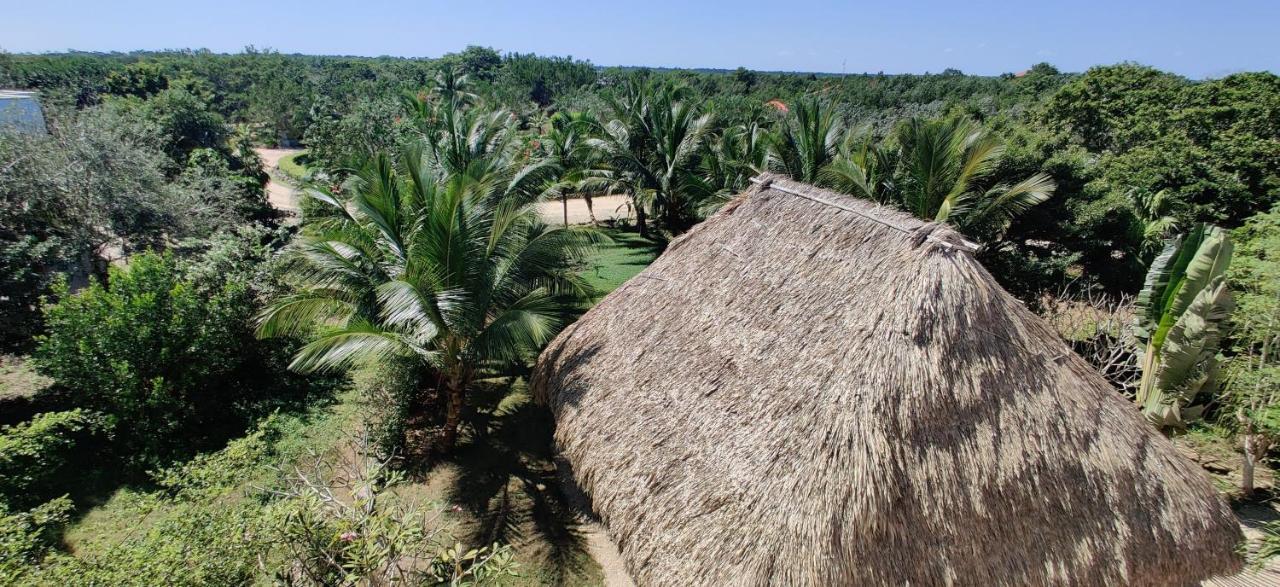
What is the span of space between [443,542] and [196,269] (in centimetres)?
667

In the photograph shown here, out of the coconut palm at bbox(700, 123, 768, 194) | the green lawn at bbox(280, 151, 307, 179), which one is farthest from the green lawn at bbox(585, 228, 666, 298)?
the green lawn at bbox(280, 151, 307, 179)

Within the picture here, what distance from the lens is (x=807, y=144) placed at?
1288 centimetres

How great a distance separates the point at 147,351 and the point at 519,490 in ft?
18.7

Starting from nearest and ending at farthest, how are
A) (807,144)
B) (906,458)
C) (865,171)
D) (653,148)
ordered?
(906,458), (865,171), (807,144), (653,148)

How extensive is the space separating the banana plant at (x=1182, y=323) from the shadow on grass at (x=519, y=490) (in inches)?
280

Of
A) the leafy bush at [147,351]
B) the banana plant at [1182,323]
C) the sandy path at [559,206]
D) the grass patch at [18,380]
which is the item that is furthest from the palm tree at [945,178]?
the grass patch at [18,380]

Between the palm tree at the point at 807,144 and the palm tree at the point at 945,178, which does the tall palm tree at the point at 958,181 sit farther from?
the palm tree at the point at 807,144

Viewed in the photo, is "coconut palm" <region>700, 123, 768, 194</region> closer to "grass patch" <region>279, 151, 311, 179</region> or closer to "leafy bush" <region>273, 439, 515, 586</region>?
"leafy bush" <region>273, 439, 515, 586</region>

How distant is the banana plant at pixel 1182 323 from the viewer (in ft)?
20.6

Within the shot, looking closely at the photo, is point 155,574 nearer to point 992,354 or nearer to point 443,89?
point 992,354

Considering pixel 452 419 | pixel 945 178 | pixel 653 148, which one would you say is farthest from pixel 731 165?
pixel 452 419

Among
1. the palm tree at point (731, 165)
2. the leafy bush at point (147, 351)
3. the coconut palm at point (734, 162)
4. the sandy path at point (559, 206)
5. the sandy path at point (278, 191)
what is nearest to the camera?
the leafy bush at point (147, 351)

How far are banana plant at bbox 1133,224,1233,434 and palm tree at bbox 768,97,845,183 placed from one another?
21.5 feet

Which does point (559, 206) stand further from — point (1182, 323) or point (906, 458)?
Answer: point (906, 458)
